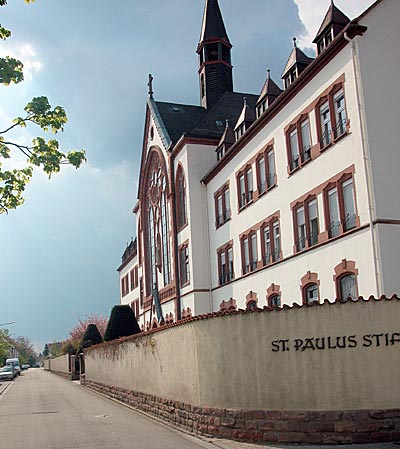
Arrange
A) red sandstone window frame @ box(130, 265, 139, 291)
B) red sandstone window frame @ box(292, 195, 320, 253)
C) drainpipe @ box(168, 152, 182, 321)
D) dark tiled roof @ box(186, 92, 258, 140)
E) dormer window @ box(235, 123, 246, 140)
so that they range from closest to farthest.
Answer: red sandstone window frame @ box(292, 195, 320, 253), dormer window @ box(235, 123, 246, 140), dark tiled roof @ box(186, 92, 258, 140), drainpipe @ box(168, 152, 182, 321), red sandstone window frame @ box(130, 265, 139, 291)

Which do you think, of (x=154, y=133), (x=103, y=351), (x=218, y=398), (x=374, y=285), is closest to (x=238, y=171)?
(x=103, y=351)

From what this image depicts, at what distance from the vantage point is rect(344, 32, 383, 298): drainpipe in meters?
20.5

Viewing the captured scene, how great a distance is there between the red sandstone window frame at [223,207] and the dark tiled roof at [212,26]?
1956cm

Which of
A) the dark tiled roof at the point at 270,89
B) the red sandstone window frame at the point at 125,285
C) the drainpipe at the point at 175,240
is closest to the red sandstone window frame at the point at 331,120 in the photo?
the dark tiled roof at the point at 270,89

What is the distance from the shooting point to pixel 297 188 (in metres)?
26.7

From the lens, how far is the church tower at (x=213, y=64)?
171 feet

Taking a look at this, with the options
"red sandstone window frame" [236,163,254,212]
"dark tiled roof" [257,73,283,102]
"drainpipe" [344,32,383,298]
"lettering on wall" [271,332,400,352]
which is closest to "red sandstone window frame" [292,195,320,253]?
"drainpipe" [344,32,383,298]

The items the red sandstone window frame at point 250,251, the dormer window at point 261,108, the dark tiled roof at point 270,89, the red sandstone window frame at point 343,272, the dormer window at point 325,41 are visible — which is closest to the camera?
the red sandstone window frame at point 343,272

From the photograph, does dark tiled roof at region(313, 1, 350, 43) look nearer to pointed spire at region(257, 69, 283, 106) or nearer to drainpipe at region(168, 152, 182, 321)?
pointed spire at region(257, 69, 283, 106)

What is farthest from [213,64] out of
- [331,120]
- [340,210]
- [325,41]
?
[340,210]

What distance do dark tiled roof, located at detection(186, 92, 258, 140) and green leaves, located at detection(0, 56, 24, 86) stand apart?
2943 cm

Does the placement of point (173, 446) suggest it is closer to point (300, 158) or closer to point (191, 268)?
point (300, 158)

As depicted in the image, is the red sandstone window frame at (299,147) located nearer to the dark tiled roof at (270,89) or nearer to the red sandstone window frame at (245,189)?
the dark tiled roof at (270,89)

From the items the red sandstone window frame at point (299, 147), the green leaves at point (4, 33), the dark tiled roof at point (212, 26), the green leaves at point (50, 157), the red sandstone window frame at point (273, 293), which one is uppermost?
the dark tiled roof at point (212, 26)
